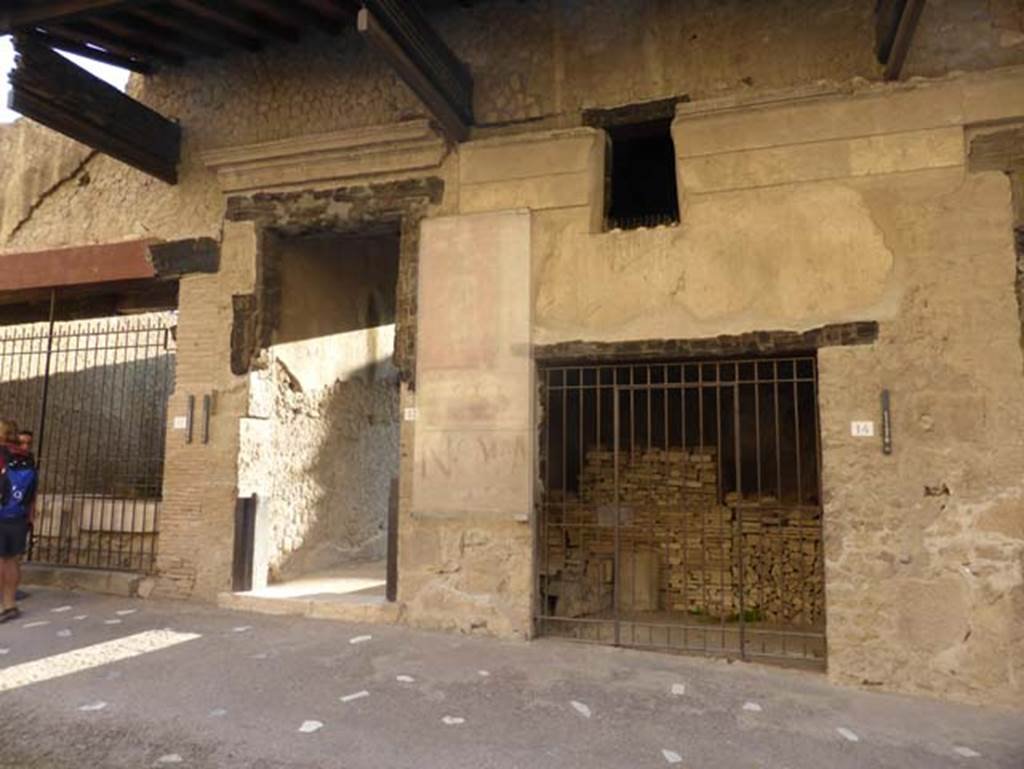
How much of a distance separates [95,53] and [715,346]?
629 cm

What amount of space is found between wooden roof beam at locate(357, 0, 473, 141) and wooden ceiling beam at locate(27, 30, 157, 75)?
3406mm

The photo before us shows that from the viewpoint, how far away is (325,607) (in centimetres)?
597

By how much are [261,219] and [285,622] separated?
357 cm

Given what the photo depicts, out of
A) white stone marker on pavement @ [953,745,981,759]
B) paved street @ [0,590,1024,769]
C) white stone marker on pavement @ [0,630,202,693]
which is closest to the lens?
paved street @ [0,590,1024,769]

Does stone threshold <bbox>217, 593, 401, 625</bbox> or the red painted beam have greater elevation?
the red painted beam

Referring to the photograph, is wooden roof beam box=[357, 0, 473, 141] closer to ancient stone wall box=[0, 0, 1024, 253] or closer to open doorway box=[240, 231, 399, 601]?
ancient stone wall box=[0, 0, 1024, 253]

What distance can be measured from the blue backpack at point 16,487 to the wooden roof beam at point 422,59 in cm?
447

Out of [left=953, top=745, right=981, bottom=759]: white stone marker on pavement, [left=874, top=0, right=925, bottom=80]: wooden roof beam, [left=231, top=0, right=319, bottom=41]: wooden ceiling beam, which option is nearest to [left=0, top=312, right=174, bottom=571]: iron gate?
[left=231, top=0, right=319, bottom=41]: wooden ceiling beam

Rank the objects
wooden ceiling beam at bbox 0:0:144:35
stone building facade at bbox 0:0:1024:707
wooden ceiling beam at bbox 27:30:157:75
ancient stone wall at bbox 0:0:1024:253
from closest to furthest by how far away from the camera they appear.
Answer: stone building facade at bbox 0:0:1024:707, ancient stone wall at bbox 0:0:1024:253, wooden ceiling beam at bbox 0:0:144:35, wooden ceiling beam at bbox 27:30:157:75

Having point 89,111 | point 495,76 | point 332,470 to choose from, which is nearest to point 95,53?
point 89,111

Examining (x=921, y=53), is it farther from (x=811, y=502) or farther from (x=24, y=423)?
(x=24, y=423)

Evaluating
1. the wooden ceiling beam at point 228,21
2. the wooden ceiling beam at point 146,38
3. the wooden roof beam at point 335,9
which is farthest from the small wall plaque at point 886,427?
the wooden ceiling beam at point 146,38

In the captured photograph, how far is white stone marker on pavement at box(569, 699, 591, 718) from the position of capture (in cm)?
394

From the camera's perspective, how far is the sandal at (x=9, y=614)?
5781 millimetres
